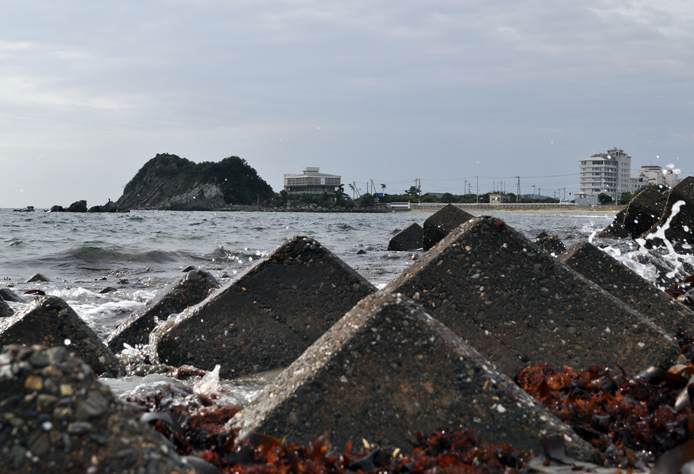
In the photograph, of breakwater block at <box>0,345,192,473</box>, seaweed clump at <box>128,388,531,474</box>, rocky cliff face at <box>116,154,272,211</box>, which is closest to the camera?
breakwater block at <box>0,345,192,473</box>

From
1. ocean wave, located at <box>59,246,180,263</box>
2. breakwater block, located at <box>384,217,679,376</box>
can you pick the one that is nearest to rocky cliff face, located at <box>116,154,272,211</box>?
ocean wave, located at <box>59,246,180,263</box>

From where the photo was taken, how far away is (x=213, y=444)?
2711mm

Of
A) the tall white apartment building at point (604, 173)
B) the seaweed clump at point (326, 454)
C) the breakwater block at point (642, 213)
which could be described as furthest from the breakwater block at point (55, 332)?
the tall white apartment building at point (604, 173)

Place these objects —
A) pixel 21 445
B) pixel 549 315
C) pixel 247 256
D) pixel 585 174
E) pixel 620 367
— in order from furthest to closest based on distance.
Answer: pixel 585 174 → pixel 247 256 → pixel 549 315 → pixel 620 367 → pixel 21 445

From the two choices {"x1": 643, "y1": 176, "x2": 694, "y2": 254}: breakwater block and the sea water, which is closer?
the sea water

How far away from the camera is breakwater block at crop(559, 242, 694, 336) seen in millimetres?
4910

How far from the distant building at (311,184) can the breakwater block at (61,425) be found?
578 ft

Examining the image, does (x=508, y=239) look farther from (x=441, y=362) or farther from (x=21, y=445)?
(x=21, y=445)

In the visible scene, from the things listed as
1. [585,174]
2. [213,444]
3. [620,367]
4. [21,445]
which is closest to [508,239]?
[620,367]

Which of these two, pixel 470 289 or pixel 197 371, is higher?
pixel 470 289

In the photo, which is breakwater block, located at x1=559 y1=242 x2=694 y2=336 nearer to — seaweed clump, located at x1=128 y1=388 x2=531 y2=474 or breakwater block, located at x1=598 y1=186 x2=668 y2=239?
seaweed clump, located at x1=128 y1=388 x2=531 y2=474

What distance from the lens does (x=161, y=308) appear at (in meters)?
A: 6.16

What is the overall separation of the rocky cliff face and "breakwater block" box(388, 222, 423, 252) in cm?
13370

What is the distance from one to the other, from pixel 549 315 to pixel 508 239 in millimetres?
557
